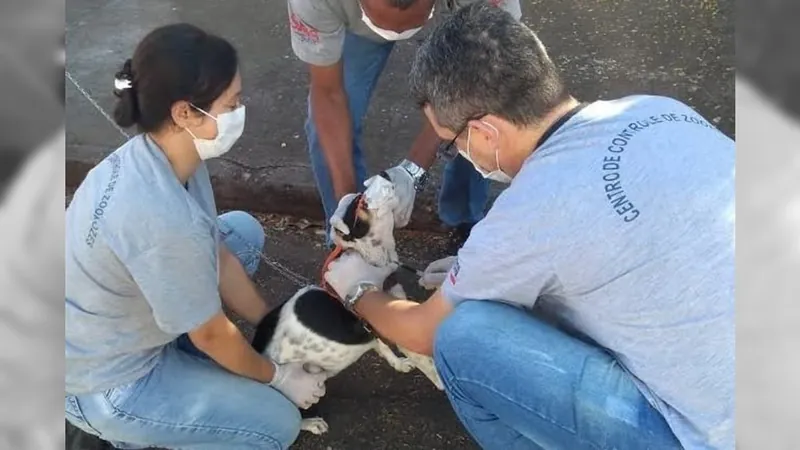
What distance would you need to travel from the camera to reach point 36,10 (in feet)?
2.41

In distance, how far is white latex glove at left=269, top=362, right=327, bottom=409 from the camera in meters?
2.21

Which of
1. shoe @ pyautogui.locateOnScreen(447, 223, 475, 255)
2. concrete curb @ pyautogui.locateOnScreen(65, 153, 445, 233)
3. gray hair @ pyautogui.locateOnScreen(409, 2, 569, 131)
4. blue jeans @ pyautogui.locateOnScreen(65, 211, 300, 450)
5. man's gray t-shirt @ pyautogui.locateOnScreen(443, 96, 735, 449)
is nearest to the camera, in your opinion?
man's gray t-shirt @ pyautogui.locateOnScreen(443, 96, 735, 449)

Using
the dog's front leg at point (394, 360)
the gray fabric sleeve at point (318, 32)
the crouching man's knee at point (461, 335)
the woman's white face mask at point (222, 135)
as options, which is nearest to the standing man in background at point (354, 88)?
the gray fabric sleeve at point (318, 32)

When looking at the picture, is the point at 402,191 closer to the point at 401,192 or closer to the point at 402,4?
the point at 401,192

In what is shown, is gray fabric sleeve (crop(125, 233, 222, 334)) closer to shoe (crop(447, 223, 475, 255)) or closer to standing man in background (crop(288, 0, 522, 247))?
standing man in background (crop(288, 0, 522, 247))

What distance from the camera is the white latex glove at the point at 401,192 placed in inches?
91.8

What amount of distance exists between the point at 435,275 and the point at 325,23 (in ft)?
2.58

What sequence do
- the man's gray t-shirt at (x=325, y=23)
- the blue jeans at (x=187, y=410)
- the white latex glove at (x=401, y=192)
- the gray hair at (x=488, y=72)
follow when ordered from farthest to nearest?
the man's gray t-shirt at (x=325, y=23), the white latex glove at (x=401, y=192), the blue jeans at (x=187, y=410), the gray hair at (x=488, y=72)

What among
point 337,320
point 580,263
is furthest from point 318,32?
point 580,263

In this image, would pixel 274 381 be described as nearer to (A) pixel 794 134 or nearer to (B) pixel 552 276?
(B) pixel 552 276

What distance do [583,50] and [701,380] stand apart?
2.51 meters

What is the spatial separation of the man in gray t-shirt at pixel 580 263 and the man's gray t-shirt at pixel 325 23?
74 centimetres

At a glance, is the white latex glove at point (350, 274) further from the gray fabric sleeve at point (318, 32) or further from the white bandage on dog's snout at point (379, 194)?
the gray fabric sleeve at point (318, 32)

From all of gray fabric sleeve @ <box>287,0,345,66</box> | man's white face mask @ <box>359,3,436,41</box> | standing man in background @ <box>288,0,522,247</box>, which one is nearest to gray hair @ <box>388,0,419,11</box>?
standing man in background @ <box>288,0,522,247</box>
